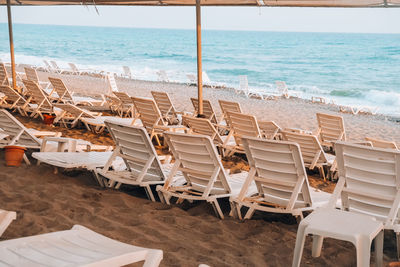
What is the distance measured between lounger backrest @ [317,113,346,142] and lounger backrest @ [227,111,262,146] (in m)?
1.29

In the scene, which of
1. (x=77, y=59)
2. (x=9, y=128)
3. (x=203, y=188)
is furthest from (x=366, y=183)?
(x=77, y=59)

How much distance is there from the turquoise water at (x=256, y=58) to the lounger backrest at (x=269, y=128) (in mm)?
13118

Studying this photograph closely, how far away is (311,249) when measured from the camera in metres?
3.20

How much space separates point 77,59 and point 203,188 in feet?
145

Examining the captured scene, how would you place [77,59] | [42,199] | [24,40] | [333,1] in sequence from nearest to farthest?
[42,199], [333,1], [77,59], [24,40]

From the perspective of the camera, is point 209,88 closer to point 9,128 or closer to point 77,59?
point 9,128

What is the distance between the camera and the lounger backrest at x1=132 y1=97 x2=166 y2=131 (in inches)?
287

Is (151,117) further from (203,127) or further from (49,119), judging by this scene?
(49,119)

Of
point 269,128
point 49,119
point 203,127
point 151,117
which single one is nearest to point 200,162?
point 203,127

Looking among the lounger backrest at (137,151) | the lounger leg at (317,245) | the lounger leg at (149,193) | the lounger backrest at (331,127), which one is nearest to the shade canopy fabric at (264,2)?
the lounger backrest at (331,127)

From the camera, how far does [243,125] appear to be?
6.50 metres

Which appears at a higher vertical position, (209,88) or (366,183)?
(209,88)

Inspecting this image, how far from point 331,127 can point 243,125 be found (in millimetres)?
1544

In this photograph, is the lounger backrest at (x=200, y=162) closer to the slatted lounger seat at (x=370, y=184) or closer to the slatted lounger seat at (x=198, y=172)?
the slatted lounger seat at (x=198, y=172)
